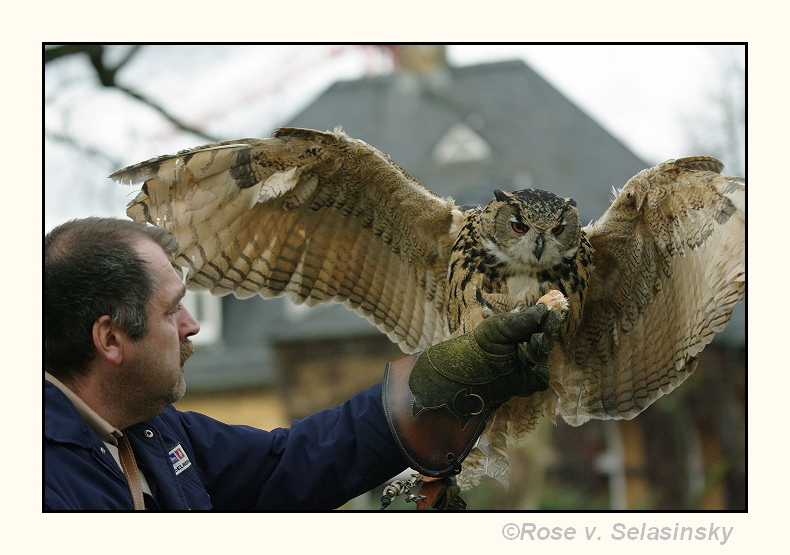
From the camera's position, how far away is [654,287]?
3.16 metres

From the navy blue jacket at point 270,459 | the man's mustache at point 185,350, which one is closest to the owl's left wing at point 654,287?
the navy blue jacket at point 270,459

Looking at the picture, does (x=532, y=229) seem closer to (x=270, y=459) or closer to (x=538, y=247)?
(x=538, y=247)

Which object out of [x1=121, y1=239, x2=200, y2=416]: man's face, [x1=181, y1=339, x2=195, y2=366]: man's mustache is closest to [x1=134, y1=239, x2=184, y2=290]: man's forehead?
[x1=121, y1=239, x2=200, y2=416]: man's face

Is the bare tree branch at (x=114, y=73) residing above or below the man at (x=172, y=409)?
above

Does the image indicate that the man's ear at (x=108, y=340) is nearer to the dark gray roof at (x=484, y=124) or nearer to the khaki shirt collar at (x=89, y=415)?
the khaki shirt collar at (x=89, y=415)

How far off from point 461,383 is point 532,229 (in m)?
0.73

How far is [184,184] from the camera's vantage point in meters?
3.01

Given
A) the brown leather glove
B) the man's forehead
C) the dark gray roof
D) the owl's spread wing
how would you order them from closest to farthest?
1. the man's forehead
2. the brown leather glove
3. the owl's spread wing
4. the dark gray roof

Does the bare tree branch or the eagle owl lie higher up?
the bare tree branch

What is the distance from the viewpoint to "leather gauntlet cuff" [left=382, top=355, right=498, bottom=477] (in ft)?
8.65

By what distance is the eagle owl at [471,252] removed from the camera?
287cm

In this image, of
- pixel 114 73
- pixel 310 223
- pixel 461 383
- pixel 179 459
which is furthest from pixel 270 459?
pixel 114 73

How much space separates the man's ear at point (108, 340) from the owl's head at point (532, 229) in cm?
151

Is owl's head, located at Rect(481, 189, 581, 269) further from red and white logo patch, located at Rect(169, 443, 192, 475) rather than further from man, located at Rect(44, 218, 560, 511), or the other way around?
red and white logo patch, located at Rect(169, 443, 192, 475)
